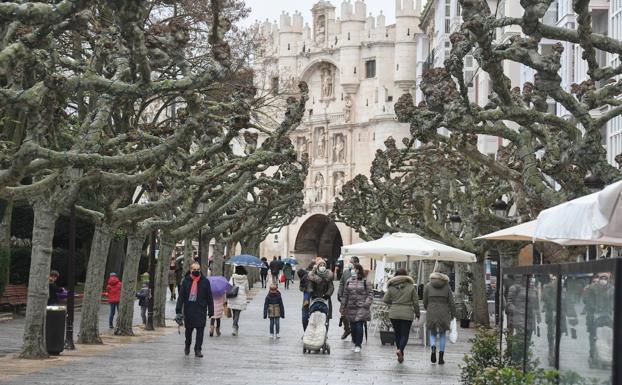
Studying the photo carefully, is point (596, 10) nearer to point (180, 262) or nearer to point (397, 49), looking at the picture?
point (180, 262)

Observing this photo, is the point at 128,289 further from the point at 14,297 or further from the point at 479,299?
the point at 479,299

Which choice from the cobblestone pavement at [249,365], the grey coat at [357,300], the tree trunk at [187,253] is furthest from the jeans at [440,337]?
the tree trunk at [187,253]

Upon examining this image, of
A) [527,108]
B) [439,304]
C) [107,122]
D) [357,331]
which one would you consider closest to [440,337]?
[439,304]

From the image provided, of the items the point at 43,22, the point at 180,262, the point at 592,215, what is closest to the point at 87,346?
the point at 43,22

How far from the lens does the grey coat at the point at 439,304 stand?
22.1m

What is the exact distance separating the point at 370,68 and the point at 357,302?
8145cm

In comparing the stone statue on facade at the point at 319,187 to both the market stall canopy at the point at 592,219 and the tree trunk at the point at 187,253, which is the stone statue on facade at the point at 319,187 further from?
the market stall canopy at the point at 592,219

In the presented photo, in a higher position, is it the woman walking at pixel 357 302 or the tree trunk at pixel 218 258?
the tree trunk at pixel 218 258

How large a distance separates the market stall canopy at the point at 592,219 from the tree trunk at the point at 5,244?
21123 mm

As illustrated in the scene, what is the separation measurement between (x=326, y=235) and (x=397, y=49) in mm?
19283

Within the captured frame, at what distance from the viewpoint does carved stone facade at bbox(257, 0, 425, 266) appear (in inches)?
4003

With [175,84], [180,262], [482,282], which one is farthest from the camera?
[180,262]

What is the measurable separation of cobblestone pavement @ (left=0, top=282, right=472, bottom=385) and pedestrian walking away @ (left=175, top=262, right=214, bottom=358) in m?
0.38

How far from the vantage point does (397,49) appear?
101750 millimetres
